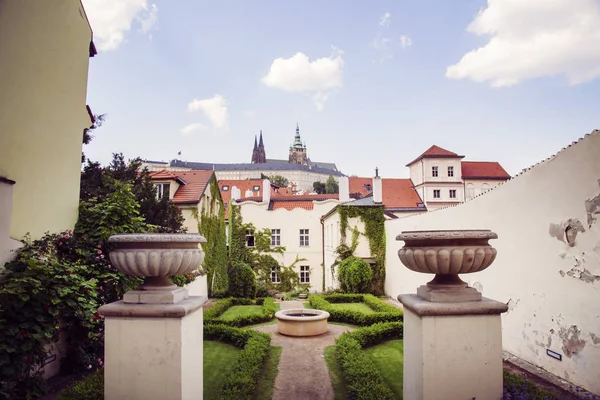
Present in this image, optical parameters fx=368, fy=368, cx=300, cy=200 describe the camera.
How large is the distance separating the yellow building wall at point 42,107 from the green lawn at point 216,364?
3771 millimetres

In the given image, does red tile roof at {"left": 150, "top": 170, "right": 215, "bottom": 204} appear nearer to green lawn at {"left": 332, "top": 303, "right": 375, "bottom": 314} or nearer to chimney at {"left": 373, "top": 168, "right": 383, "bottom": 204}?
green lawn at {"left": 332, "top": 303, "right": 375, "bottom": 314}

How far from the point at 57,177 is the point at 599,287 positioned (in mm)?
9187

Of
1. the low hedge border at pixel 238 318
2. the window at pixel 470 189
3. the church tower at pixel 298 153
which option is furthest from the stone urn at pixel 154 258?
the church tower at pixel 298 153

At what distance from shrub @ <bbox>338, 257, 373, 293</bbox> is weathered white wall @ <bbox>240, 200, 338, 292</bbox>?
6876 millimetres

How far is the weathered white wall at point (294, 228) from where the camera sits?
2502 cm

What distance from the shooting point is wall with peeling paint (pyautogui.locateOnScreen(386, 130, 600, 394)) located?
5.76 metres

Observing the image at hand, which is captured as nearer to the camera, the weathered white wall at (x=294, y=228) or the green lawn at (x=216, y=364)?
the green lawn at (x=216, y=364)

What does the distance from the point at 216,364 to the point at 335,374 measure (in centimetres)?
245

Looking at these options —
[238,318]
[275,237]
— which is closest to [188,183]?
[275,237]

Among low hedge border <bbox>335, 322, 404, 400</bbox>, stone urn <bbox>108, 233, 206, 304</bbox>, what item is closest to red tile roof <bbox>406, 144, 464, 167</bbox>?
low hedge border <bbox>335, 322, 404, 400</bbox>

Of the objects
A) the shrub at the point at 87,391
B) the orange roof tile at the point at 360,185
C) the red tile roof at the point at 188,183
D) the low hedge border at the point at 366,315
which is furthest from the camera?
the orange roof tile at the point at 360,185

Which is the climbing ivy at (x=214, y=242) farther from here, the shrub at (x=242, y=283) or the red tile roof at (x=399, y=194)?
the red tile roof at (x=399, y=194)

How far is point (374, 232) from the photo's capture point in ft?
63.8

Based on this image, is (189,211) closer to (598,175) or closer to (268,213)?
(268,213)
